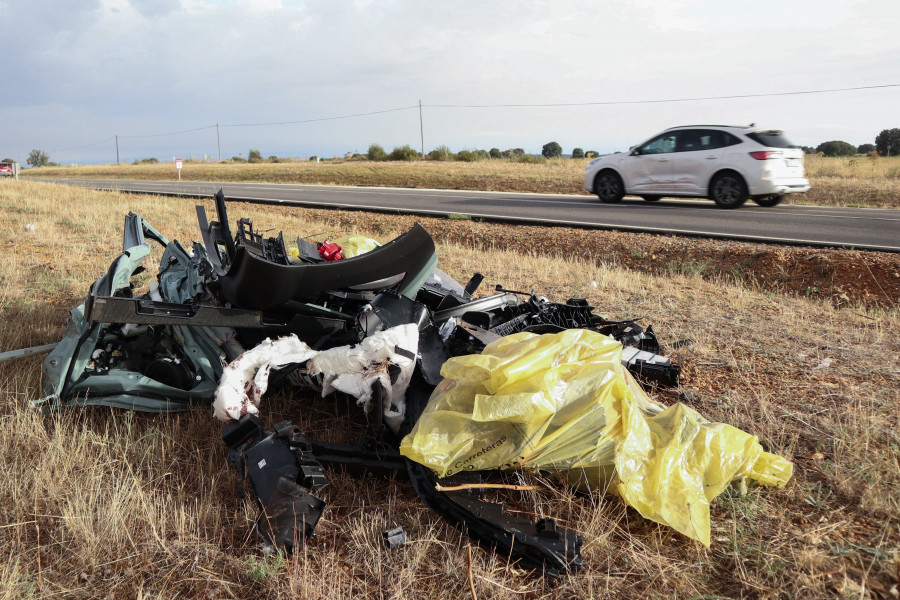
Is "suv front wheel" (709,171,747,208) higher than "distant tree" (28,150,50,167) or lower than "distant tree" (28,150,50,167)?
lower

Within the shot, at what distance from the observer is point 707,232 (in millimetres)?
10117

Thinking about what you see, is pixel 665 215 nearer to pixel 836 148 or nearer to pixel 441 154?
pixel 441 154

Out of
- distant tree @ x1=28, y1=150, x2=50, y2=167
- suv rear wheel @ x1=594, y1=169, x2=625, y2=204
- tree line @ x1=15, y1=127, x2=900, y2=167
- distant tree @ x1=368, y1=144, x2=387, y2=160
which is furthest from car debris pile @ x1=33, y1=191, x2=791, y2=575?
distant tree @ x1=28, y1=150, x2=50, y2=167

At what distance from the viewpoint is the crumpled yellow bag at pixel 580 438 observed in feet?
7.95

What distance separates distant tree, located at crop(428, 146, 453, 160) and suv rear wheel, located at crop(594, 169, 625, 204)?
940 inches

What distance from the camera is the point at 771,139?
12.2m

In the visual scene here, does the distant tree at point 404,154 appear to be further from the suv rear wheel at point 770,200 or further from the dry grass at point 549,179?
the suv rear wheel at point 770,200

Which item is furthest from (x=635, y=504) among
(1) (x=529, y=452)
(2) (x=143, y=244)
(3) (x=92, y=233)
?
(3) (x=92, y=233)

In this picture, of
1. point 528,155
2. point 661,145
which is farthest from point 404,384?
point 528,155

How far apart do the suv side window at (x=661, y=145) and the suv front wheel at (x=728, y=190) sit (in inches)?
48.2

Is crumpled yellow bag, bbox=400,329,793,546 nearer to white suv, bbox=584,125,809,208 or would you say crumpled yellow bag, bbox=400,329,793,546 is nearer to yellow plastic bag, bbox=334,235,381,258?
yellow plastic bag, bbox=334,235,381,258

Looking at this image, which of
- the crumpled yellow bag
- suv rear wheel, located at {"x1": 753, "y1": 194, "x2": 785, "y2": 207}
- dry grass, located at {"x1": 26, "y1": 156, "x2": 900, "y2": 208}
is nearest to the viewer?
the crumpled yellow bag

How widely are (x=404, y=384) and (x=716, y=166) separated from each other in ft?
39.3

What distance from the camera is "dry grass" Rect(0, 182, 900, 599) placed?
2211mm
